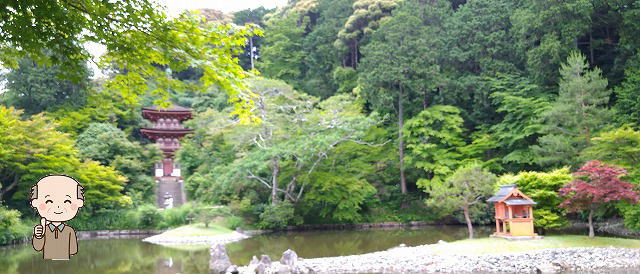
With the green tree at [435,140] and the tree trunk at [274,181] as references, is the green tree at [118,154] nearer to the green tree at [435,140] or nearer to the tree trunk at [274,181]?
the tree trunk at [274,181]

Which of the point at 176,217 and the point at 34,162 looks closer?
the point at 34,162

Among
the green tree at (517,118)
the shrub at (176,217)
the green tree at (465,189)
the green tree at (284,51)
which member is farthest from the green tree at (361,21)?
the green tree at (465,189)

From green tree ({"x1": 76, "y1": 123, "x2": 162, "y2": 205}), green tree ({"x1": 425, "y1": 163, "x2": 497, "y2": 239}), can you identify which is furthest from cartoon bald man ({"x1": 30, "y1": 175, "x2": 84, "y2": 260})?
green tree ({"x1": 76, "y1": 123, "x2": 162, "y2": 205})

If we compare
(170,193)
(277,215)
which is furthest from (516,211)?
(170,193)

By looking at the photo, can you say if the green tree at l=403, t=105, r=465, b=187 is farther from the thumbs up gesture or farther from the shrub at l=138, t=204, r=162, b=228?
the thumbs up gesture

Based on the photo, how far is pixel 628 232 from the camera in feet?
49.8

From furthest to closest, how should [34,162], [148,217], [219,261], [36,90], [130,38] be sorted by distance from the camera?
[36,90]
[148,217]
[34,162]
[219,261]
[130,38]

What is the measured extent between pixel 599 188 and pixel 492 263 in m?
3.63

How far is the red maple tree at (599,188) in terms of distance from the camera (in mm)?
11125

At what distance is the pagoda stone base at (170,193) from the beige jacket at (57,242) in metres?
23.3

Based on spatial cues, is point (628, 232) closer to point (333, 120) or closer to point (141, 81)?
point (333, 120)

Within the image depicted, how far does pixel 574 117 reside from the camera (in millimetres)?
16938

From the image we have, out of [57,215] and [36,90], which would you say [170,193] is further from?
[57,215]

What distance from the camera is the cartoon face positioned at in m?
2.00
